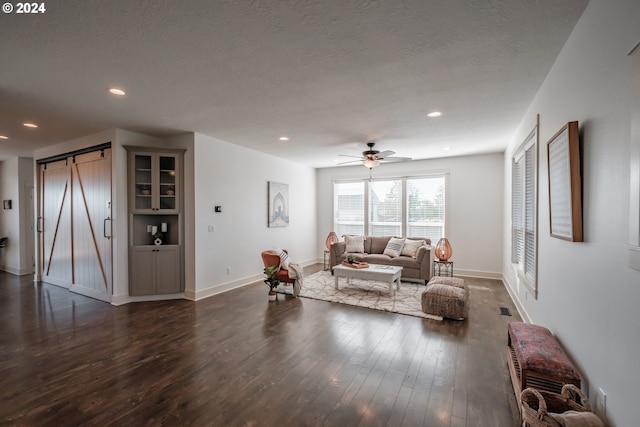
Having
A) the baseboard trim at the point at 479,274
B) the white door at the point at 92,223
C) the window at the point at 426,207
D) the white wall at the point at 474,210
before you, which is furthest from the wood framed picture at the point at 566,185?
the white door at the point at 92,223

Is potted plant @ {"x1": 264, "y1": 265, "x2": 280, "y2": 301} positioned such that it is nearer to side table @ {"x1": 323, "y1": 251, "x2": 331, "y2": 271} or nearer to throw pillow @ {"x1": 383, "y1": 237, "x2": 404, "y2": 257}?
side table @ {"x1": 323, "y1": 251, "x2": 331, "y2": 271}

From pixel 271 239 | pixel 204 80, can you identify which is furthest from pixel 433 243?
pixel 204 80

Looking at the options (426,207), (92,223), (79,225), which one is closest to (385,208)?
(426,207)

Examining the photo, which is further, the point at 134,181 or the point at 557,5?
the point at 134,181

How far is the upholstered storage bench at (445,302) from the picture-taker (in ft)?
12.7

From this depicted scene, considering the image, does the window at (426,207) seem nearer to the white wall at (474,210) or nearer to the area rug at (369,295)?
the white wall at (474,210)

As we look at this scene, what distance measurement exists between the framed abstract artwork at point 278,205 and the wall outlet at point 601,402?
563 centimetres

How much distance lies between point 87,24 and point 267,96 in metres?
1.64

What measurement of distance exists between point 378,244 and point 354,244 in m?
0.59

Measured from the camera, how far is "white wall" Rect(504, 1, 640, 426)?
1.42 m

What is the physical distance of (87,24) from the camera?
1999mm

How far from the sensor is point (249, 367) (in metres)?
2.71

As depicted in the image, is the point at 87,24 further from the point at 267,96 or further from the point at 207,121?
the point at 207,121

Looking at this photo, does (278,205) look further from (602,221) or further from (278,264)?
(602,221)
